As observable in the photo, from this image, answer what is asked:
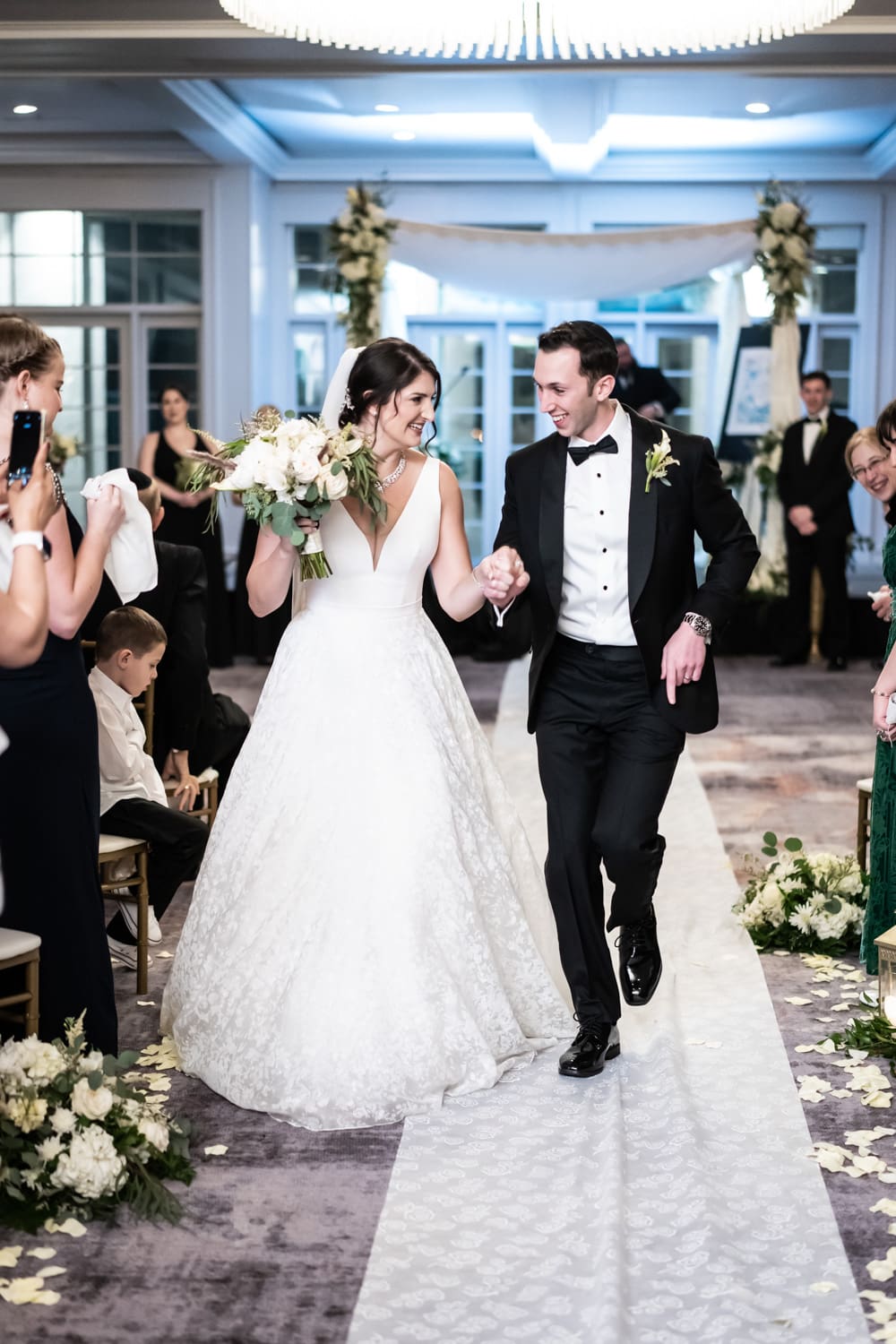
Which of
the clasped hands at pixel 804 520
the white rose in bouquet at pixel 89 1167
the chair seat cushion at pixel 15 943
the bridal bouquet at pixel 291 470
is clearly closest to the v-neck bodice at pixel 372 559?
the bridal bouquet at pixel 291 470

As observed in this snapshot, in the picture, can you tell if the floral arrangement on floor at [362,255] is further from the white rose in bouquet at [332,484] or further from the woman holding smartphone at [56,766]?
the woman holding smartphone at [56,766]

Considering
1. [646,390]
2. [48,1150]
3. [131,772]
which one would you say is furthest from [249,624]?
[48,1150]

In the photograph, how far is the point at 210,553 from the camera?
10.6m

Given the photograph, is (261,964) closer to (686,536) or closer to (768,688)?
(686,536)

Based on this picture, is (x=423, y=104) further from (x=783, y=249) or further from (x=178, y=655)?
(x=178, y=655)

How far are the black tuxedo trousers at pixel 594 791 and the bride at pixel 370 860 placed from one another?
0.18 m

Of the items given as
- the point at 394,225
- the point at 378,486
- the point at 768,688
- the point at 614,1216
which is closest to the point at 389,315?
the point at 394,225

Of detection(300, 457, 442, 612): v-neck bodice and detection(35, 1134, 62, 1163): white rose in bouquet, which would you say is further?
detection(300, 457, 442, 612): v-neck bodice

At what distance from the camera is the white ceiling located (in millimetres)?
8102

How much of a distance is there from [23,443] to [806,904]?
116 inches

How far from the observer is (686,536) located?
3.67 metres

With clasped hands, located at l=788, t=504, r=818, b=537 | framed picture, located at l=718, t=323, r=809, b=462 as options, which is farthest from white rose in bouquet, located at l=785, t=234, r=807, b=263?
clasped hands, located at l=788, t=504, r=818, b=537

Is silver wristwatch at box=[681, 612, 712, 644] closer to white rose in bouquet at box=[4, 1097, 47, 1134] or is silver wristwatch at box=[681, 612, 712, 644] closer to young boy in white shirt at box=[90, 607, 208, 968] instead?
young boy in white shirt at box=[90, 607, 208, 968]

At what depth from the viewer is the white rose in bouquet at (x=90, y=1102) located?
2986 millimetres
